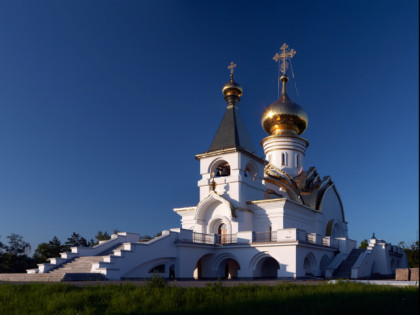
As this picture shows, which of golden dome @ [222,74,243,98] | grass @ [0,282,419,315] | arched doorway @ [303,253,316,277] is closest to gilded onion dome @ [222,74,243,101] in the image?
golden dome @ [222,74,243,98]

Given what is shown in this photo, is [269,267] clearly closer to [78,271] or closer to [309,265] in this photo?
[309,265]

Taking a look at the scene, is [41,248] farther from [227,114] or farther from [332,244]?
[332,244]

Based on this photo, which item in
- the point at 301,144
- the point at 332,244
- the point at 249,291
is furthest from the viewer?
the point at 301,144

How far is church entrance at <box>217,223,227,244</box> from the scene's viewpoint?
59.6 feet

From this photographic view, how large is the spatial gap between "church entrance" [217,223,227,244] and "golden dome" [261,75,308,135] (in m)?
9.51

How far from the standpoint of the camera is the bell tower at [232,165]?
18422mm

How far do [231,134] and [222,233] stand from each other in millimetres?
4602

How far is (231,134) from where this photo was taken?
19.9m

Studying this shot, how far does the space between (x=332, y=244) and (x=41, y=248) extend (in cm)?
1513

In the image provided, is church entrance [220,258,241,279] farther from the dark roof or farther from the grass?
the grass

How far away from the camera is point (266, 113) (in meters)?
26.7

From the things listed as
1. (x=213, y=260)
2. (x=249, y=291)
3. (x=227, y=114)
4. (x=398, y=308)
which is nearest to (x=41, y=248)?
(x=213, y=260)

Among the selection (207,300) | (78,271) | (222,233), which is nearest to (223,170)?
(222,233)

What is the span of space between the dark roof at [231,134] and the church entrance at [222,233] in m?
3.47
